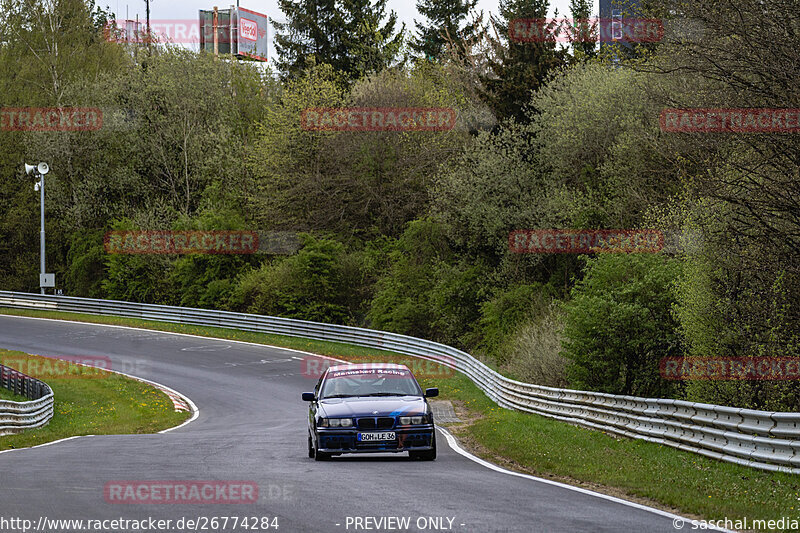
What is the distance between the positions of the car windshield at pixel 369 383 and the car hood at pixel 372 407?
1.10 ft

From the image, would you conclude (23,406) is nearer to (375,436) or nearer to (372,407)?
(372,407)

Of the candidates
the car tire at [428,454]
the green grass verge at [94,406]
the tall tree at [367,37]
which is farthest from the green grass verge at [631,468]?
the tall tree at [367,37]

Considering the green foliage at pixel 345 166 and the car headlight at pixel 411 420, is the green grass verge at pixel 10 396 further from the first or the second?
the green foliage at pixel 345 166

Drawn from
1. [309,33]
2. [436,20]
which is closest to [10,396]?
[309,33]

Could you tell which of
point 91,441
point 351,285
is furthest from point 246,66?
point 91,441

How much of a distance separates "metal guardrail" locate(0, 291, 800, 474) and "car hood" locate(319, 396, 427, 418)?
4381 mm

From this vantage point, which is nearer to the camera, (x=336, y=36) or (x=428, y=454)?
(x=428, y=454)

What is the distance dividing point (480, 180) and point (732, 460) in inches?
1134

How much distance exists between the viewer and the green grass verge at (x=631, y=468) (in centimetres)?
992

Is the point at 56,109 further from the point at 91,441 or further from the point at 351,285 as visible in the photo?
the point at 91,441

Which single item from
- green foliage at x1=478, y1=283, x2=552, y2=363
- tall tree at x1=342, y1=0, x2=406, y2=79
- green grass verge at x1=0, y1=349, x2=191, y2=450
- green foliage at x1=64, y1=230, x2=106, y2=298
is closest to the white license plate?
green grass verge at x1=0, y1=349, x2=191, y2=450

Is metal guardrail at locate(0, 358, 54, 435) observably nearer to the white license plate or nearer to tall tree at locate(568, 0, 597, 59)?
the white license plate

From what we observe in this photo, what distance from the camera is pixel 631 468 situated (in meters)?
13.2

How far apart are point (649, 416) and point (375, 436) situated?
5.83 m
